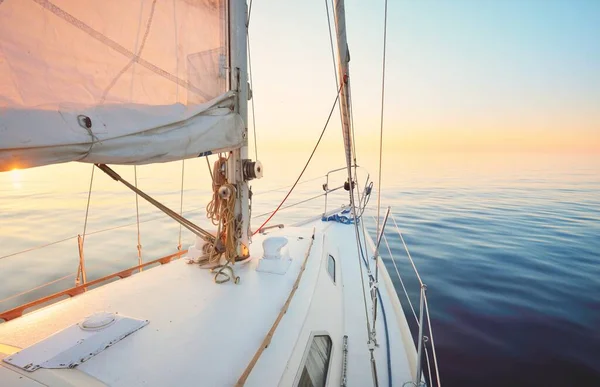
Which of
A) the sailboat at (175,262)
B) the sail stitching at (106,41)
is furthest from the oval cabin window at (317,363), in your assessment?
the sail stitching at (106,41)

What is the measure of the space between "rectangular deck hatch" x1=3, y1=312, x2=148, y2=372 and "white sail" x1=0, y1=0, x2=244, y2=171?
43.5 inches

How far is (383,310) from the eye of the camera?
142 inches

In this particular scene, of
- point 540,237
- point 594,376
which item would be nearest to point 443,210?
point 540,237

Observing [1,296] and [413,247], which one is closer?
[1,296]

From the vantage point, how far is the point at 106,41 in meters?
1.78

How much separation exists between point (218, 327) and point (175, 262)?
1646 millimetres

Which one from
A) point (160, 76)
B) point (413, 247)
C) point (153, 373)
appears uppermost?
point (160, 76)

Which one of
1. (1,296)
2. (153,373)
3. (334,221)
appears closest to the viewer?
(153,373)

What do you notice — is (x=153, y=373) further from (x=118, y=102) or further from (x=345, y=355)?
(x=118, y=102)

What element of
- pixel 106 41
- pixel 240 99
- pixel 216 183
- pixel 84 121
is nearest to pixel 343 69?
pixel 240 99

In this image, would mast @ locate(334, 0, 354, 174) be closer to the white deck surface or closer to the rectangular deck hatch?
the white deck surface

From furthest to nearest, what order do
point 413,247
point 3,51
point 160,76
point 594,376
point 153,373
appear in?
1. point 413,247
2. point 594,376
3. point 160,76
4. point 153,373
5. point 3,51

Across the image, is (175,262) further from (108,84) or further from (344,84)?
(344,84)

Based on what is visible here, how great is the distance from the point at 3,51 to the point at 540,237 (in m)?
11.2
